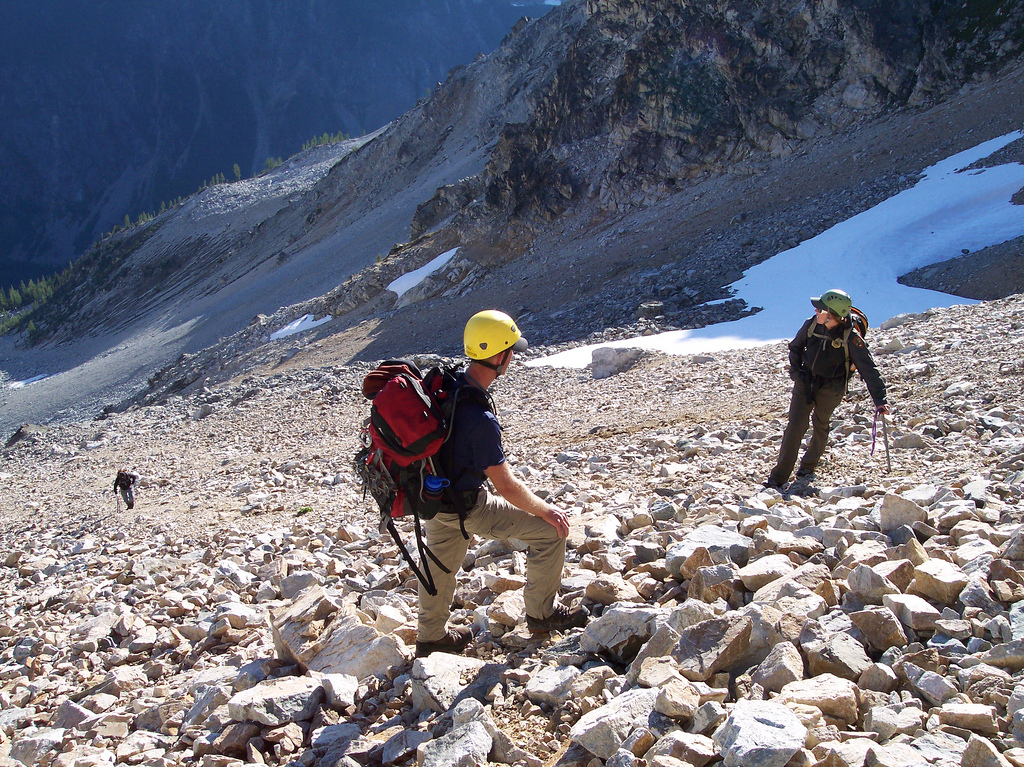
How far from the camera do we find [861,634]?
10.2 feet

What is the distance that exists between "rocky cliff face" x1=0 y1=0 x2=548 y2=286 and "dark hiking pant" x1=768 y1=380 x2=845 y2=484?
190323mm

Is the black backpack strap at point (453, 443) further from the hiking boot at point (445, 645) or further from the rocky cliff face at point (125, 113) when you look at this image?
the rocky cliff face at point (125, 113)

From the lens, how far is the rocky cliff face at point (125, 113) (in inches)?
6713

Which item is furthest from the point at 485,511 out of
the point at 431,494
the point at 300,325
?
the point at 300,325

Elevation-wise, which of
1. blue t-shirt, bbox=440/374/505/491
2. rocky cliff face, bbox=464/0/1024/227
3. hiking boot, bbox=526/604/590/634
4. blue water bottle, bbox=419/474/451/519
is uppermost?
rocky cliff face, bbox=464/0/1024/227

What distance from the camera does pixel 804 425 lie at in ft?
20.8

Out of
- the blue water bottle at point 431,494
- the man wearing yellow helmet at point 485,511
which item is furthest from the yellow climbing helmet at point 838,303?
the blue water bottle at point 431,494

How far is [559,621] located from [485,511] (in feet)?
2.71

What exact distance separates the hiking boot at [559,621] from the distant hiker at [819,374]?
9.92 ft

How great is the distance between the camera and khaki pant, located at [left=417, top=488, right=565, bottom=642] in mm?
3848

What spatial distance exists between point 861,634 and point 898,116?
100ft

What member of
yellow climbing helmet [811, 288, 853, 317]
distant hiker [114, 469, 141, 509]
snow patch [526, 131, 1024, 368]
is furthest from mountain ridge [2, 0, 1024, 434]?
distant hiker [114, 469, 141, 509]

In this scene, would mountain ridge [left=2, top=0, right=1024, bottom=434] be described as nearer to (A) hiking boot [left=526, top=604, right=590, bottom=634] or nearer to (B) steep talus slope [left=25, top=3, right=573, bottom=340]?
(B) steep talus slope [left=25, top=3, right=573, bottom=340]

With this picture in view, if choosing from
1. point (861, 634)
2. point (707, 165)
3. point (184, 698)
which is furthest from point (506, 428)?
point (707, 165)
